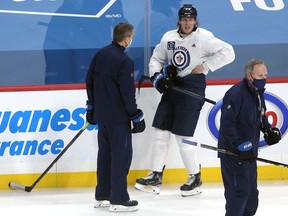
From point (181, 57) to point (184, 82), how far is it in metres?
0.19

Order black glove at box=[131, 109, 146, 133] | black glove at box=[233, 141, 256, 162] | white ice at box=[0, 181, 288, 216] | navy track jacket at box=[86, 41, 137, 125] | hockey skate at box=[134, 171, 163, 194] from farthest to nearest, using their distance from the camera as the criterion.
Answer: hockey skate at box=[134, 171, 163, 194] < white ice at box=[0, 181, 288, 216] < black glove at box=[131, 109, 146, 133] < navy track jacket at box=[86, 41, 137, 125] < black glove at box=[233, 141, 256, 162]

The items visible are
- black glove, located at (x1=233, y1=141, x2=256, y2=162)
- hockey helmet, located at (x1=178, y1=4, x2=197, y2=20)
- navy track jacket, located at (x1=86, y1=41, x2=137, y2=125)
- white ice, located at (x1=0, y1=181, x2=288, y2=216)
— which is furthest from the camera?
hockey helmet, located at (x1=178, y1=4, x2=197, y2=20)

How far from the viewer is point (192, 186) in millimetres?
6168

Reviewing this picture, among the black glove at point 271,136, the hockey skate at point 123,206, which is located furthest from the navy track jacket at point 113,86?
the black glove at point 271,136

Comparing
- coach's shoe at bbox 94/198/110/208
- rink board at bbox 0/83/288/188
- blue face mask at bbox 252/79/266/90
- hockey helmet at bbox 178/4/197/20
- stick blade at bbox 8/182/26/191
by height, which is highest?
hockey helmet at bbox 178/4/197/20

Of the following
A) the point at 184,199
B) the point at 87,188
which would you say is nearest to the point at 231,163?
the point at 184,199

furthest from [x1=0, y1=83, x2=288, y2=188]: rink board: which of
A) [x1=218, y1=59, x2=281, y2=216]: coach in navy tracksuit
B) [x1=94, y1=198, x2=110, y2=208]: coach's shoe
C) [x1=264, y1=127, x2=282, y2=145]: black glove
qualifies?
[x1=218, y1=59, x2=281, y2=216]: coach in navy tracksuit

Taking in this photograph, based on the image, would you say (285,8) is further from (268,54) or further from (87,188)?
(87,188)

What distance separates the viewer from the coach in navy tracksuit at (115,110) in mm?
5430

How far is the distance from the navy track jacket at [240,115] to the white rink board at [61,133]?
184 cm

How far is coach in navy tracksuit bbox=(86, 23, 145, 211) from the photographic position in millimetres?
5430

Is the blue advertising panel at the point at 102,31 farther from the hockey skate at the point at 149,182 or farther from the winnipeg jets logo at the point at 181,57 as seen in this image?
the hockey skate at the point at 149,182

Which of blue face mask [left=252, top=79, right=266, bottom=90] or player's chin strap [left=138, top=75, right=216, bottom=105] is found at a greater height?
blue face mask [left=252, top=79, right=266, bottom=90]

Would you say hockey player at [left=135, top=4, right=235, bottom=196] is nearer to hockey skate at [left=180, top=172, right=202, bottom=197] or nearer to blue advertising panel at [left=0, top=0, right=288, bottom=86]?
Answer: hockey skate at [left=180, top=172, right=202, bottom=197]
